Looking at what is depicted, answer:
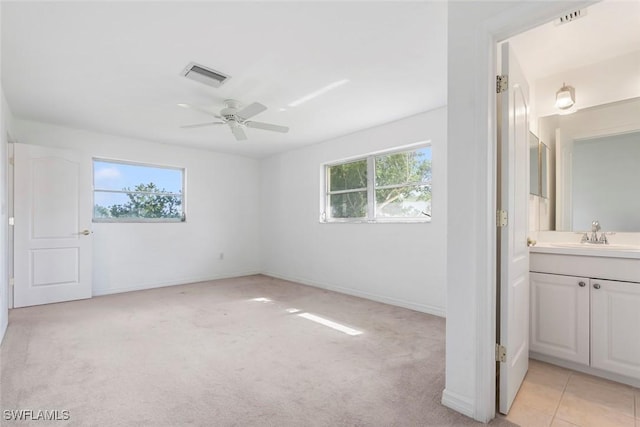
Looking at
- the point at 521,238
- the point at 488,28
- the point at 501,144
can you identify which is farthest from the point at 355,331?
the point at 488,28

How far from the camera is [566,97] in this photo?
8.72 ft

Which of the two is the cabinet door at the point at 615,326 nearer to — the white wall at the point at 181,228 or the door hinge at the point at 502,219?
the door hinge at the point at 502,219

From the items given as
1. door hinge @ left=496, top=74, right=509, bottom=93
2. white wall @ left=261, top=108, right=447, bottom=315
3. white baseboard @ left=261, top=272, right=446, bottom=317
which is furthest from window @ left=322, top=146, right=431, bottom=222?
door hinge @ left=496, top=74, right=509, bottom=93

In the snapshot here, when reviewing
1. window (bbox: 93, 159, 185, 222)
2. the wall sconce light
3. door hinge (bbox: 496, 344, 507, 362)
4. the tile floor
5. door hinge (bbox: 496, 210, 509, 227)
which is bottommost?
the tile floor

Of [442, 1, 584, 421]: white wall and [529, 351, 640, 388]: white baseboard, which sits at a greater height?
[442, 1, 584, 421]: white wall

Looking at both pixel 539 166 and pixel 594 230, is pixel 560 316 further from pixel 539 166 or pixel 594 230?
pixel 539 166

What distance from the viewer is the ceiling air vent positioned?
268 cm

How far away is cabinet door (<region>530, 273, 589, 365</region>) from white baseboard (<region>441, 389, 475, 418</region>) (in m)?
1.08

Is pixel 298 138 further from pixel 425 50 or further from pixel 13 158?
pixel 13 158

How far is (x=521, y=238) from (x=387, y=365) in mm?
1315

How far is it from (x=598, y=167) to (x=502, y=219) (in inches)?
65.6

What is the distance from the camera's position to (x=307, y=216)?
549cm

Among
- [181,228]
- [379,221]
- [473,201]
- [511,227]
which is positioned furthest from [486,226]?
[181,228]

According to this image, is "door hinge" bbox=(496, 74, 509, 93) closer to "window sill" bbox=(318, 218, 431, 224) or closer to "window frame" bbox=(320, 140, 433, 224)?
"window frame" bbox=(320, 140, 433, 224)
